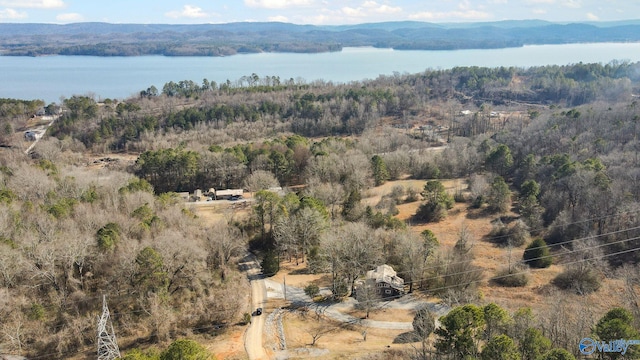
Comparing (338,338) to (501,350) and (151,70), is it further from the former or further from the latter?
(151,70)

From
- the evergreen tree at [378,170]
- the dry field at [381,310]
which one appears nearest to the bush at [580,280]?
the dry field at [381,310]

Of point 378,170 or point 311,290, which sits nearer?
point 311,290

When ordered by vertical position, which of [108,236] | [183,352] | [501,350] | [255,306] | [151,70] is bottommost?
[255,306]

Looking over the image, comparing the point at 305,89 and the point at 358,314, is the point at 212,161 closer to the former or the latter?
the point at 358,314

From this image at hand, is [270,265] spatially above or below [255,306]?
Result: above

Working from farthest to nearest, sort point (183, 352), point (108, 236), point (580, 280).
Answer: point (580, 280), point (108, 236), point (183, 352)

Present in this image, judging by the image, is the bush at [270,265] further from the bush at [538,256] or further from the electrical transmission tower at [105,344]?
the bush at [538,256]

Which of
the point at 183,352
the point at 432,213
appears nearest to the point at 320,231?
the point at 432,213
